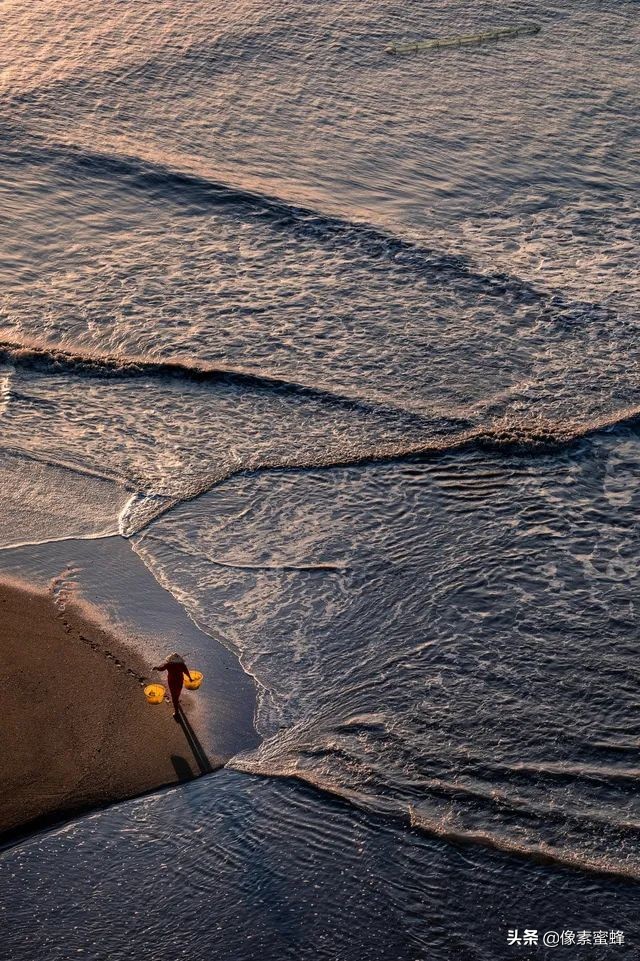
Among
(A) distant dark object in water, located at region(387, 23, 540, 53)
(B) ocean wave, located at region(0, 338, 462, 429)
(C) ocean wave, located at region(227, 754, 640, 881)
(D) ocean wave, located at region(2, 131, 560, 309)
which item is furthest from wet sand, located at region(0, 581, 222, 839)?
(A) distant dark object in water, located at region(387, 23, 540, 53)

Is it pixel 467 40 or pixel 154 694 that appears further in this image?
pixel 467 40

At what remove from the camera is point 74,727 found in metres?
7.38

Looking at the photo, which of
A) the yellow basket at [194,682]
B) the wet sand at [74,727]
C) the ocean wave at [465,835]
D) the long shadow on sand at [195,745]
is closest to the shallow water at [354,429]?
the ocean wave at [465,835]

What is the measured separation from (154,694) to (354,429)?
4597mm

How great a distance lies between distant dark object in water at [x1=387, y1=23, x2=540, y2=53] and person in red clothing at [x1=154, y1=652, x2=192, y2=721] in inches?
699

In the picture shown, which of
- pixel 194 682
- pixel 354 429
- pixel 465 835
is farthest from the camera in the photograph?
pixel 354 429

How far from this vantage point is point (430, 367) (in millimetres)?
12328

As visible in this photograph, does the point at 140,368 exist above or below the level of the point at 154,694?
above

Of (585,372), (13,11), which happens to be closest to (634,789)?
(585,372)

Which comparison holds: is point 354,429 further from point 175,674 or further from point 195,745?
point 195,745

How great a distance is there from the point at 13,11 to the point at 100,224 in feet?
30.9

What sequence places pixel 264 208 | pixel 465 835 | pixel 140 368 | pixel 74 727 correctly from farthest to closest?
1. pixel 264 208
2. pixel 140 368
3. pixel 74 727
4. pixel 465 835

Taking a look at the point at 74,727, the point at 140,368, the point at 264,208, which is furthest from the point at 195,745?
the point at 264,208

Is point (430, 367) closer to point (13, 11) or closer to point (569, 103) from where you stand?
point (569, 103)
